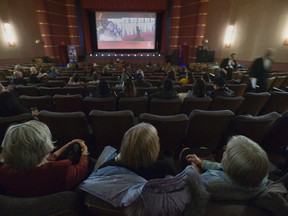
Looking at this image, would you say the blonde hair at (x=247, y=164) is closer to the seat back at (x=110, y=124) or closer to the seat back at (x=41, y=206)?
the seat back at (x=41, y=206)

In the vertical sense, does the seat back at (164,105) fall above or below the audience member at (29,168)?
below

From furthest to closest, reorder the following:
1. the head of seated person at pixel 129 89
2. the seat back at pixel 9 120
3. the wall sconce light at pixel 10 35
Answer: the wall sconce light at pixel 10 35 < the head of seated person at pixel 129 89 < the seat back at pixel 9 120

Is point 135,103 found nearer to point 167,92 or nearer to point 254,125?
point 167,92

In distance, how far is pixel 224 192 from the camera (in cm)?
95

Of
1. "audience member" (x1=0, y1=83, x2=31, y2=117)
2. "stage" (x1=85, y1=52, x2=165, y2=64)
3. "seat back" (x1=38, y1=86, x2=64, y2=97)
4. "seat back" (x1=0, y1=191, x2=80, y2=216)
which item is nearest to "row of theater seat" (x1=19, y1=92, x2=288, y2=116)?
"audience member" (x1=0, y1=83, x2=31, y2=117)

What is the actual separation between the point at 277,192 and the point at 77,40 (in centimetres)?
1554

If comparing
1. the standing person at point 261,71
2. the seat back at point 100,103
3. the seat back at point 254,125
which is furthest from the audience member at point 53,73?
the standing person at point 261,71

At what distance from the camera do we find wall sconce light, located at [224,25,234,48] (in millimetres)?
10961

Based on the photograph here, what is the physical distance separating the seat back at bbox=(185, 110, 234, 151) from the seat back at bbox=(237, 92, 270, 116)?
3.82 feet

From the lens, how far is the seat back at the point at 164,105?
272 cm

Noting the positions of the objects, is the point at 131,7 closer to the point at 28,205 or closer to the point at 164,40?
the point at 164,40

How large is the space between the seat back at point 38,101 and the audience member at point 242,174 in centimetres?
300

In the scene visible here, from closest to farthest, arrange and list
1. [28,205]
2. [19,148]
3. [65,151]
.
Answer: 1. [28,205]
2. [19,148]
3. [65,151]

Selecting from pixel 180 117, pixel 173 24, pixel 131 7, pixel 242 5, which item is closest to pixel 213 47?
pixel 242 5
